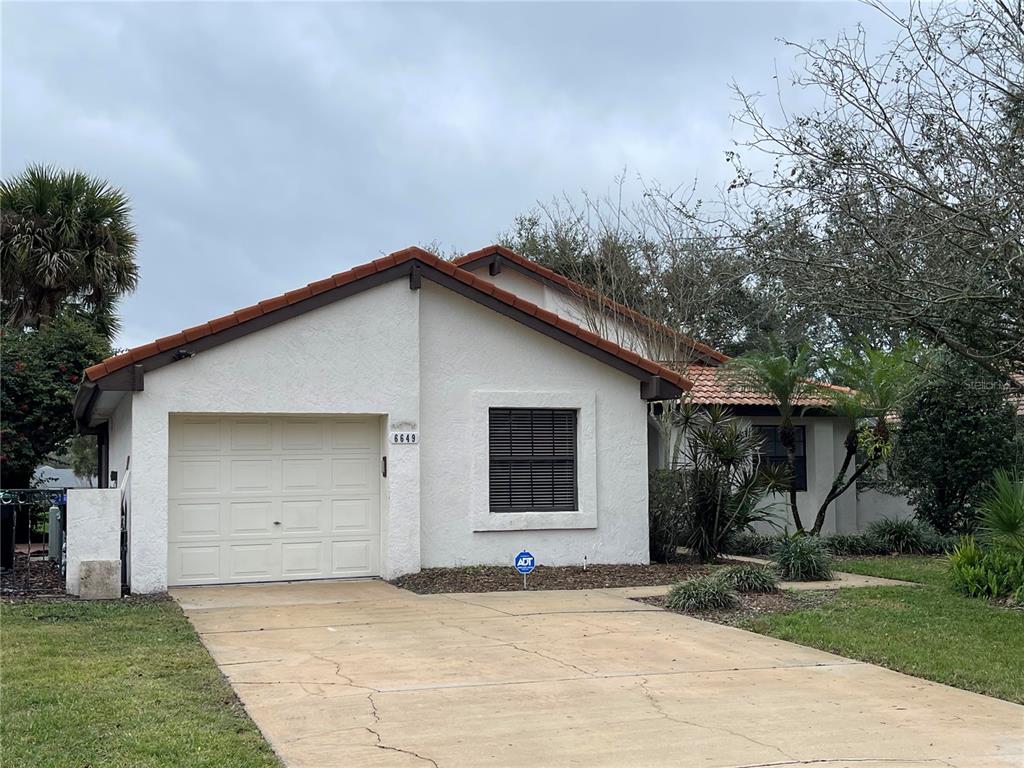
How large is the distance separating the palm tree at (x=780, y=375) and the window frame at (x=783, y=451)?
1.69 meters

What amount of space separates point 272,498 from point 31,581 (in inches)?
138

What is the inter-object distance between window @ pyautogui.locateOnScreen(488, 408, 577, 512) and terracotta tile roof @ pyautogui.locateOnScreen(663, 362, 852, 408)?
4.71m

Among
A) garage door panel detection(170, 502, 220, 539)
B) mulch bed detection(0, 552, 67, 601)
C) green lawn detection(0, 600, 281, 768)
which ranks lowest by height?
green lawn detection(0, 600, 281, 768)

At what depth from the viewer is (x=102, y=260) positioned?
2384cm

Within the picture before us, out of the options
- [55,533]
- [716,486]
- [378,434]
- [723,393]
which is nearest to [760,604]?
[716,486]

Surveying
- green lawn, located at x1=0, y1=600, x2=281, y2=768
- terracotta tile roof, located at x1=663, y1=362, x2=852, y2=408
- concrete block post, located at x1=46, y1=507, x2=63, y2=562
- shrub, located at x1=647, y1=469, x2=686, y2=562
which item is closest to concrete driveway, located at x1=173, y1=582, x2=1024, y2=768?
green lawn, located at x1=0, y1=600, x2=281, y2=768

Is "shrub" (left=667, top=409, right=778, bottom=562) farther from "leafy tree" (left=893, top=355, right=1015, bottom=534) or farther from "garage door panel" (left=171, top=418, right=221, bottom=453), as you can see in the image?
"garage door panel" (left=171, top=418, right=221, bottom=453)

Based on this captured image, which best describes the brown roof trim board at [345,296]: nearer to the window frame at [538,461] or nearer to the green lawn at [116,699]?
the window frame at [538,461]

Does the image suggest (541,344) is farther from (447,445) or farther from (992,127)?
(992,127)

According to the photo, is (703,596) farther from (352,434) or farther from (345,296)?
(345,296)

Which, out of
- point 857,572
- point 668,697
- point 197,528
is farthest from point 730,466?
point 668,697

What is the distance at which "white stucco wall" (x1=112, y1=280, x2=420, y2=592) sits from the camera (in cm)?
1324

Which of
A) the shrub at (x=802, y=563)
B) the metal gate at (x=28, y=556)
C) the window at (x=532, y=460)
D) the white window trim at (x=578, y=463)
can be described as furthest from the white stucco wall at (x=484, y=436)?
the metal gate at (x=28, y=556)

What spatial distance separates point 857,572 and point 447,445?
20.3 feet
